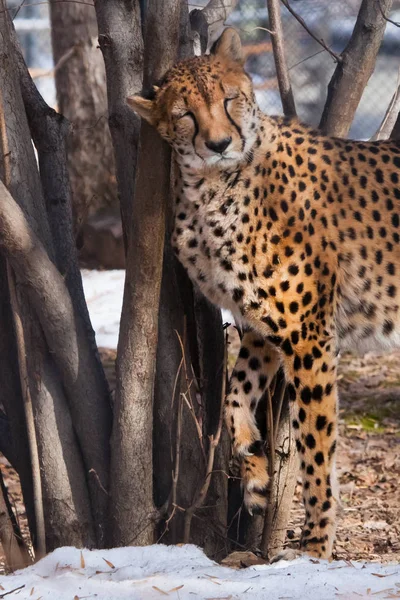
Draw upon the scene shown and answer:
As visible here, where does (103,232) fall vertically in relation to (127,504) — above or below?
above

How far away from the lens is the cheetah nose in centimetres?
320

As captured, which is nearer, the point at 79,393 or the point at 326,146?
the point at 79,393

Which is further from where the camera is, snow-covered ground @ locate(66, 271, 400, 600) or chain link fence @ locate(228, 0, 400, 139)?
chain link fence @ locate(228, 0, 400, 139)

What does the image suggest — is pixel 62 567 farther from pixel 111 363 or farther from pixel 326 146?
pixel 111 363

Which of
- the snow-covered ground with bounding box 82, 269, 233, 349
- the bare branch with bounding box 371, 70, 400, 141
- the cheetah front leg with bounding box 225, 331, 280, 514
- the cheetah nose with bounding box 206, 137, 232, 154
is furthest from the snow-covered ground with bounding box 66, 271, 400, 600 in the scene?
the snow-covered ground with bounding box 82, 269, 233, 349

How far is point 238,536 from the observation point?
12.7 feet

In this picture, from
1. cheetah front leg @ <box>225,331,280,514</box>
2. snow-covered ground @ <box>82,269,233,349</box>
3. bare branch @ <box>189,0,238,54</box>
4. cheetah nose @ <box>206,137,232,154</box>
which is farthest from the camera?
snow-covered ground @ <box>82,269,233,349</box>

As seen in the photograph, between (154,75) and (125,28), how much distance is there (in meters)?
0.33

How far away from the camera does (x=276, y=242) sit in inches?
138

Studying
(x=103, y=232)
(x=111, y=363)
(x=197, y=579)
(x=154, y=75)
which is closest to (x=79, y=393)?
(x=197, y=579)

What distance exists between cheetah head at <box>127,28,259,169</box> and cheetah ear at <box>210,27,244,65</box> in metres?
0.01

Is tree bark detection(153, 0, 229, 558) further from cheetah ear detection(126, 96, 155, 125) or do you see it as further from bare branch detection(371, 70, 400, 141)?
bare branch detection(371, 70, 400, 141)

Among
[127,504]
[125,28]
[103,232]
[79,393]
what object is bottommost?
[127,504]

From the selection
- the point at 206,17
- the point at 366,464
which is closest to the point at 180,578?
the point at 206,17
